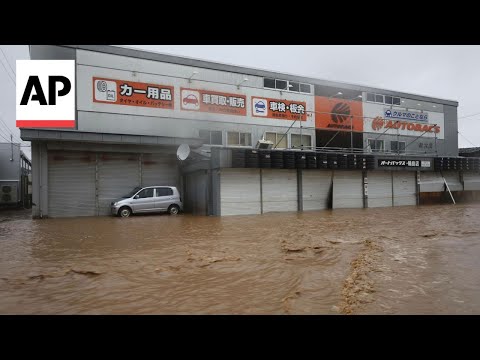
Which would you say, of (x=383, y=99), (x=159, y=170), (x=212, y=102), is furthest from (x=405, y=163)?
(x=159, y=170)

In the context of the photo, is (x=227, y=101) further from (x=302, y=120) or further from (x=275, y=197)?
(x=275, y=197)

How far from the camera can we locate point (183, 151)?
16.3 metres

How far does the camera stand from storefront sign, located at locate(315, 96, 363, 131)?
73.4ft

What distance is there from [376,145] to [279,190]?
1148 cm

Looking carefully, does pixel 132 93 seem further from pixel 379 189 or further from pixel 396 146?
pixel 396 146

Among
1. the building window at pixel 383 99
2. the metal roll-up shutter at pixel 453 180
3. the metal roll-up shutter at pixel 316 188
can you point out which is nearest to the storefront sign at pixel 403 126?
the building window at pixel 383 99

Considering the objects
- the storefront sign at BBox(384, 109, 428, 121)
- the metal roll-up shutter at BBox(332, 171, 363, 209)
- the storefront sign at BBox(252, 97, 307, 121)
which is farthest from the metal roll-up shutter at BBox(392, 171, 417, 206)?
the storefront sign at BBox(252, 97, 307, 121)

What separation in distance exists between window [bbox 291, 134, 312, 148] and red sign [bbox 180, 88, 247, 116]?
3958mm

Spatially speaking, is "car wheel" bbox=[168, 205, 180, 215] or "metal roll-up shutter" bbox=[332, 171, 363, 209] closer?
"car wheel" bbox=[168, 205, 180, 215]

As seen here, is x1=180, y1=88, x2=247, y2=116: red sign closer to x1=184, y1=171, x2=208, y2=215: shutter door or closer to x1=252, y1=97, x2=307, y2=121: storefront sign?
x1=252, y1=97, x2=307, y2=121: storefront sign

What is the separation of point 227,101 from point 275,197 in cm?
678

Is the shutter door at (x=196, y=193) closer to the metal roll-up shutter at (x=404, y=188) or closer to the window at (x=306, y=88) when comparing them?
the window at (x=306, y=88)

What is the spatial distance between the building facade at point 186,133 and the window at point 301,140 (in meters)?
0.07

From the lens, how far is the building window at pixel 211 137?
19.0 m
